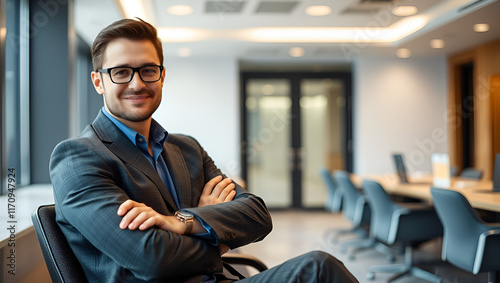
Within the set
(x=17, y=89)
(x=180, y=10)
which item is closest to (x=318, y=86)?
(x=180, y=10)

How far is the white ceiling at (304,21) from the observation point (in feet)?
17.2

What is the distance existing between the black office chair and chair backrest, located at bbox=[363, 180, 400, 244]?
127 inches

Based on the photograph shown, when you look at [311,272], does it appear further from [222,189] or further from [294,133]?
[294,133]

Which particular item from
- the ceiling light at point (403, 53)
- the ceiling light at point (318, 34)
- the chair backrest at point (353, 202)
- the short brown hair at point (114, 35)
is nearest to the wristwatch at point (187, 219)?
the short brown hair at point (114, 35)

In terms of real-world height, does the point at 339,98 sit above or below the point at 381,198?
above

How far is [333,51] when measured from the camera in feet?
25.9

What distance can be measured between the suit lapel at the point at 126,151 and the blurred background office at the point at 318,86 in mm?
4134

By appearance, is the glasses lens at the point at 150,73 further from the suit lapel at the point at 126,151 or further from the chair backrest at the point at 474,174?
the chair backrest at the point at 474,174

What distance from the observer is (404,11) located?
593cm

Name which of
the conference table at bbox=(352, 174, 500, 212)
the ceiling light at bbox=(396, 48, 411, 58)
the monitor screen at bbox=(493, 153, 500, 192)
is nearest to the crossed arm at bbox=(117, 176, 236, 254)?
the conference table at bbox=(352, 174, 500, 212)

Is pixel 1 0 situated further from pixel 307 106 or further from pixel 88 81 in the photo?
pixel 307 106

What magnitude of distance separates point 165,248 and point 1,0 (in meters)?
2.02

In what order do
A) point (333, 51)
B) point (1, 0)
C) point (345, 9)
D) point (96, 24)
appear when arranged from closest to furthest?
point (1, 0)
point (96, 24)
point (345, 9)
point (333, 51)

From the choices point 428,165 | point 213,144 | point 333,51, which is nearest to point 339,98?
point 333,51
